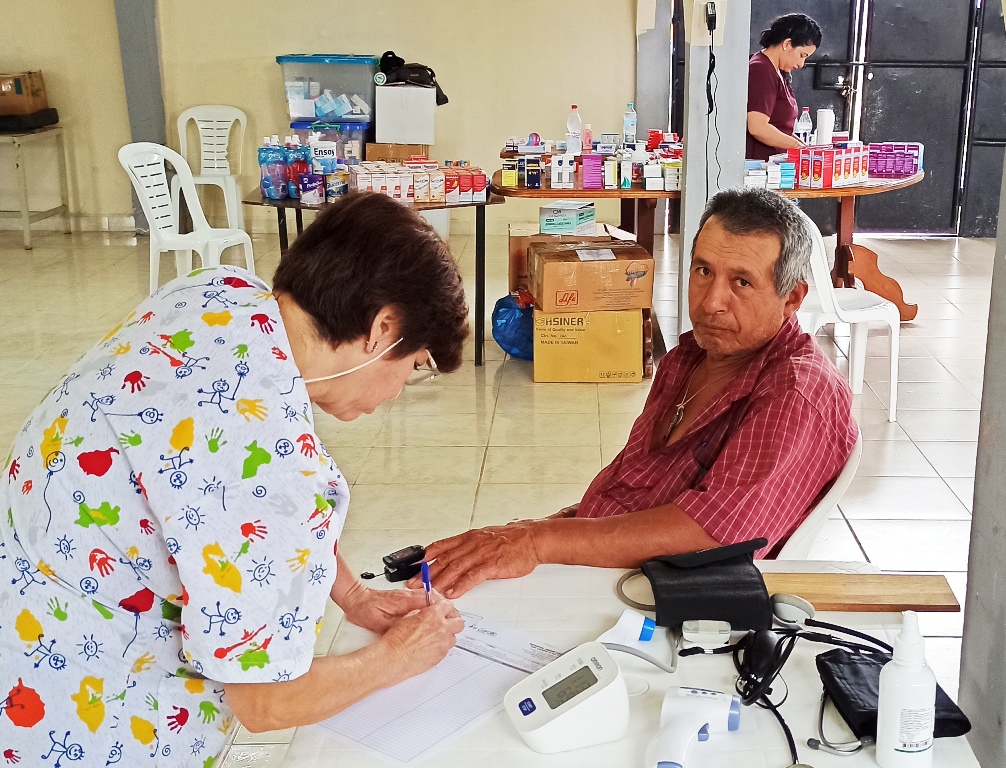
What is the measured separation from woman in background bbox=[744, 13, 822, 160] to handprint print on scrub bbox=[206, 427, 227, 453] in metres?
5.38

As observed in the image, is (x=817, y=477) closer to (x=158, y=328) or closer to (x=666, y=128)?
(x=158, y=328)

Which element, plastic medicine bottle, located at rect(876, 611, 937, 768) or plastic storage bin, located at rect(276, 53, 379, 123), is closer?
plastic medicine bottle, located at rect(876, 611, 937, 768)

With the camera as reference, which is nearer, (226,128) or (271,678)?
(271,678)

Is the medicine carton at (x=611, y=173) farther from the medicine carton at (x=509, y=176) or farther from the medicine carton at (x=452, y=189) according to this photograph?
the medicine carton at (x=452, y=189)

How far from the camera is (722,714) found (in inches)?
51.9

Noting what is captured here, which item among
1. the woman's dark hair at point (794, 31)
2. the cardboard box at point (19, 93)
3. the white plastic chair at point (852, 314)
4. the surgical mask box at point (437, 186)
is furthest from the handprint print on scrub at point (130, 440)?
the cardboard box at point (19, 93)

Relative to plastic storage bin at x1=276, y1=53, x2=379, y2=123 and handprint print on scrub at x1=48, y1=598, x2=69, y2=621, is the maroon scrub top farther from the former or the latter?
handprint print on scrub at x1=48, y1=598, x2=69, y2=621

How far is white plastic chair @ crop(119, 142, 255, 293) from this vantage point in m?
6.34

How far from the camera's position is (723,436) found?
6.79 ft

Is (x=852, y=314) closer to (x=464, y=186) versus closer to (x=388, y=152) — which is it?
(x=464, y=186)

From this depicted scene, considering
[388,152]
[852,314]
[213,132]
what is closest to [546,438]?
[852,314]

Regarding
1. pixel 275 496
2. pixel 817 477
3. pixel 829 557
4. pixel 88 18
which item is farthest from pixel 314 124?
pixel 275 496

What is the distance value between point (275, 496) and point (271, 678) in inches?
8.3

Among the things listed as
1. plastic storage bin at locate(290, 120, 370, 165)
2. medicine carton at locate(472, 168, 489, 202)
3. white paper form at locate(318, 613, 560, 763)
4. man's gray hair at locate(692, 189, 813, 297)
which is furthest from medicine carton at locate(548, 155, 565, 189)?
white paper form at locate(318, 613, 560, 763)
